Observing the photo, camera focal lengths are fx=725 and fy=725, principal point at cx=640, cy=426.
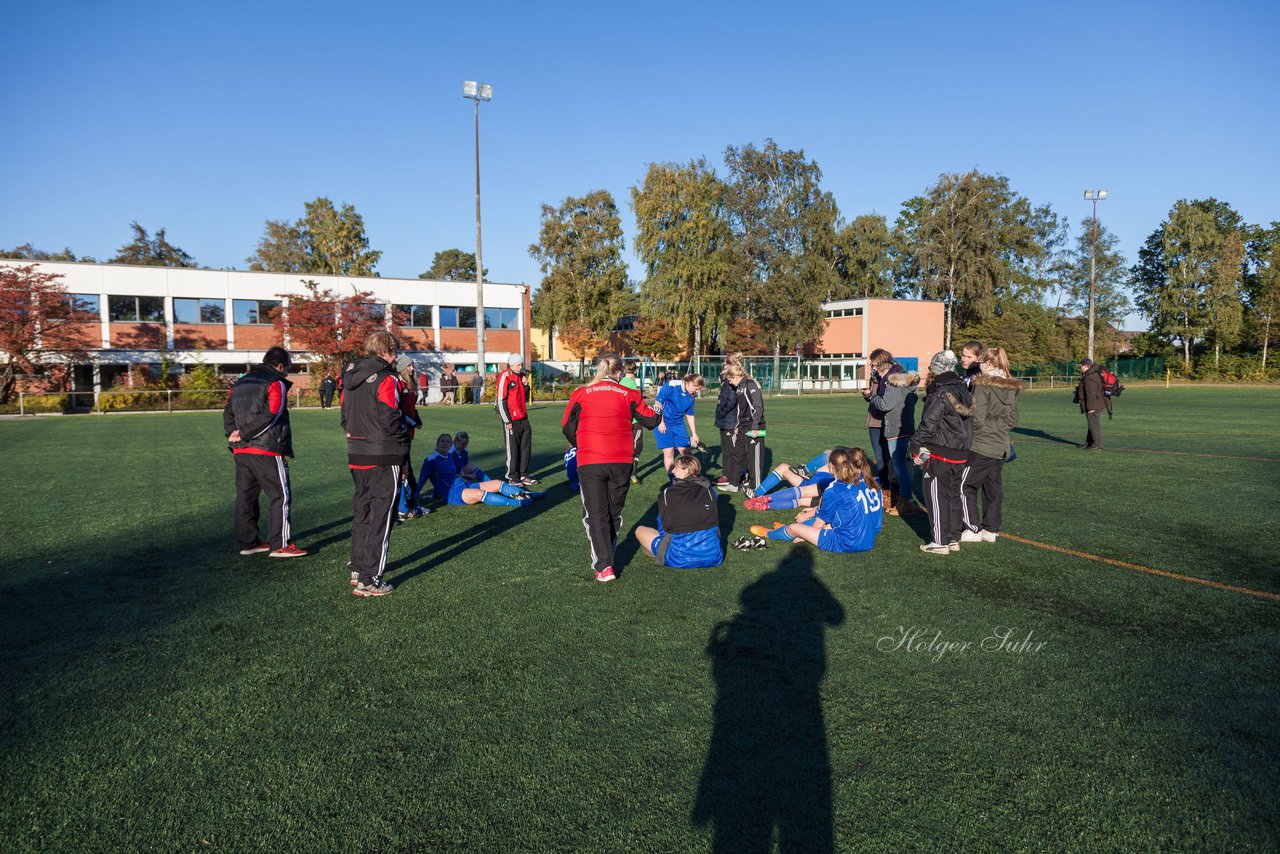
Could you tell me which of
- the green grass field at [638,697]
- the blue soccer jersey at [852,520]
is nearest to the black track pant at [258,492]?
the green grass field at [638,697]

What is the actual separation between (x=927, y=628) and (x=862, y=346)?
50.0 m

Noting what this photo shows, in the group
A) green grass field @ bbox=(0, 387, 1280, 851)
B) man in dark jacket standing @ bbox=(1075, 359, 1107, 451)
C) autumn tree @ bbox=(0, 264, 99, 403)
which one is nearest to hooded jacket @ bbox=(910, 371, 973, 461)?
green grass field @ bbox=(0, 387, 1280, 851)

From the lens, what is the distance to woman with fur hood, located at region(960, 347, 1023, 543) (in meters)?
6.66

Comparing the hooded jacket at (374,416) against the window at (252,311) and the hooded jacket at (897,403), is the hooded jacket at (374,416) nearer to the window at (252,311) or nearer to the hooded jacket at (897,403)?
the hooded jacket at (897,403)

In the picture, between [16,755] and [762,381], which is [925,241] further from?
[16,755]

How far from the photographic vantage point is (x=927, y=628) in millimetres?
4809

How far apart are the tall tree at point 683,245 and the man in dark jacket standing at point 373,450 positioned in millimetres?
41159

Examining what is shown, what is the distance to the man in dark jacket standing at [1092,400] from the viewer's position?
551 inches

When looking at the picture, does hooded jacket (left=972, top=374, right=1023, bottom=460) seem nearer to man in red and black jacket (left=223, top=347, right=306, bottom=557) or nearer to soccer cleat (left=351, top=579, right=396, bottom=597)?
soccer cleat (left=351, top=579, right=396, bottom=597)

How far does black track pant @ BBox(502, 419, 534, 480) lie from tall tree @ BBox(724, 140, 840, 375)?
4048cm

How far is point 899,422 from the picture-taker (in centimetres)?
842

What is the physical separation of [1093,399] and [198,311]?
40316 millimetres

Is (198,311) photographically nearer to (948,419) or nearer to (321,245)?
(321,245)

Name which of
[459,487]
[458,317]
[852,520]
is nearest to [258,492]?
[459,487]
